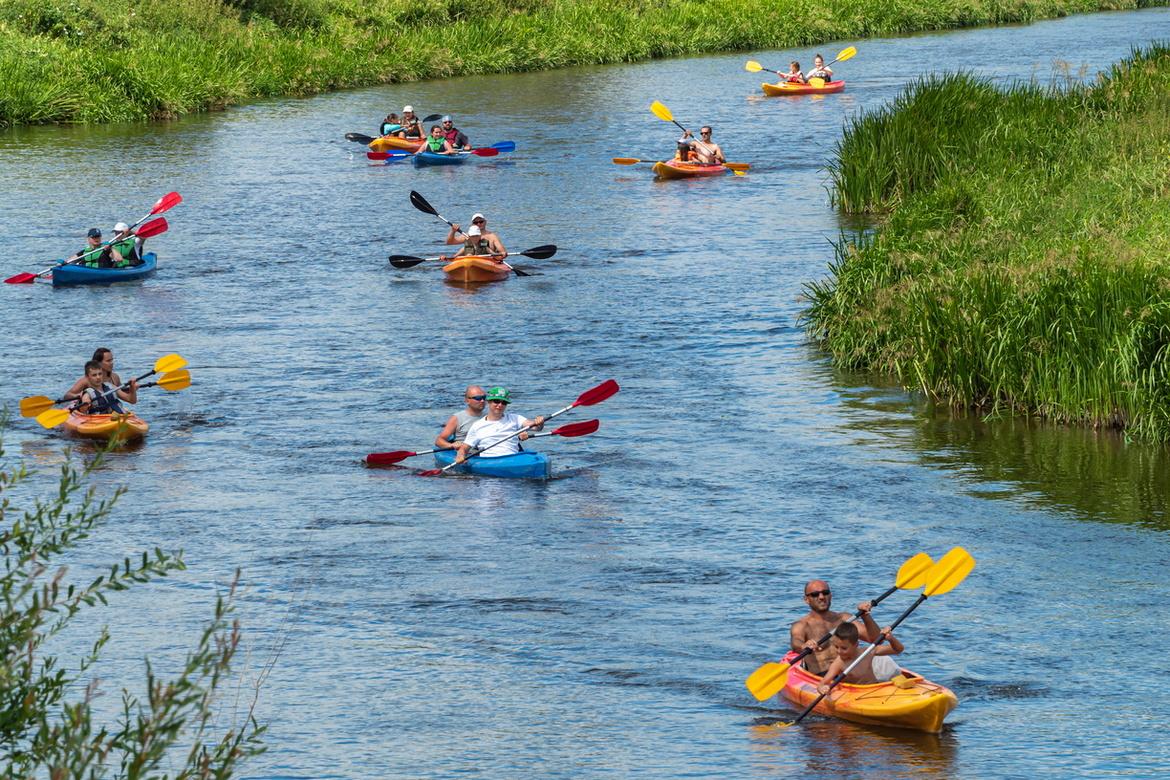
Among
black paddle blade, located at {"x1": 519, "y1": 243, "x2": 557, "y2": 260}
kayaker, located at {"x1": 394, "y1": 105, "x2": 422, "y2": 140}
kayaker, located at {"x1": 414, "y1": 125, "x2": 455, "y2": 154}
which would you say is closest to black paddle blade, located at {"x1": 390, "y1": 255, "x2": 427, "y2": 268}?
black paddle blade, located at {"x1": 519, "y1": 243, "x2": 557, "y2": 260}

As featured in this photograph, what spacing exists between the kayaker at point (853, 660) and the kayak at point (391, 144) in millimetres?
27555

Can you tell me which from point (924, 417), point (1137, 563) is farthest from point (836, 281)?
point (1137, 563)

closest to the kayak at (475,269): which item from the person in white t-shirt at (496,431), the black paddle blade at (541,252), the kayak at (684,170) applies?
the black paddle blade at (541,252)

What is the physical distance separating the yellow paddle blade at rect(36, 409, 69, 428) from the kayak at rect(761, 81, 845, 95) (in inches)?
1221

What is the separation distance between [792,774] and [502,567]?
4382 millimetres

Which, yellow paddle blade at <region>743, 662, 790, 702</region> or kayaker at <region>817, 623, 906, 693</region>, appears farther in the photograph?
kayaker at <region>817, 623, 906, 693</region>

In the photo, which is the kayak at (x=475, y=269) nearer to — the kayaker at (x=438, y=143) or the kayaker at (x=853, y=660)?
the kayaker at (x=438, y=143)

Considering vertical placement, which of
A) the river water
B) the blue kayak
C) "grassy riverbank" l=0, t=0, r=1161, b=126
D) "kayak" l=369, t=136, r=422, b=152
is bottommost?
the river water

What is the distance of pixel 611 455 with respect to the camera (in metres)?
18.0

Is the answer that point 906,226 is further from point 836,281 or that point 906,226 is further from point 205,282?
point 205,282

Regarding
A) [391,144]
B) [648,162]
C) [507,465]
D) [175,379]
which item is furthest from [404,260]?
[391,144]

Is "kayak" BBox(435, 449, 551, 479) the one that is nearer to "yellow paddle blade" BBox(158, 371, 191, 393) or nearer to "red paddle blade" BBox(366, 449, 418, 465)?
"red paddle blade" BBox(366, 449, 418, 465)

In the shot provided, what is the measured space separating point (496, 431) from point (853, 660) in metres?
6.47

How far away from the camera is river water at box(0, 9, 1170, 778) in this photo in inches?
460
